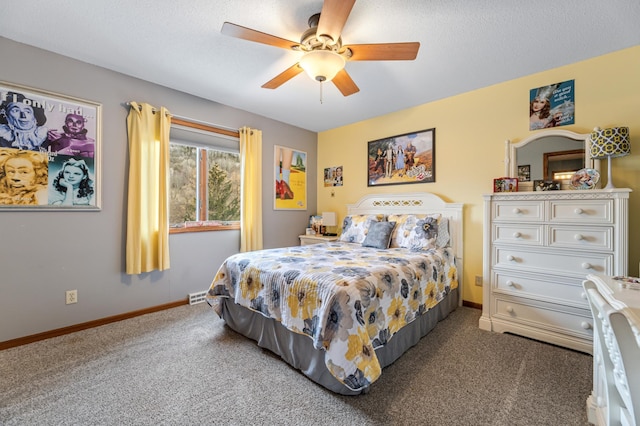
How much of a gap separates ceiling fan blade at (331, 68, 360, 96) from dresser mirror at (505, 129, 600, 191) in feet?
5.85

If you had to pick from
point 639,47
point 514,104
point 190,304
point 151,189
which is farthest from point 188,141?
point 639,47

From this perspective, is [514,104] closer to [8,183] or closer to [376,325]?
[376,325]

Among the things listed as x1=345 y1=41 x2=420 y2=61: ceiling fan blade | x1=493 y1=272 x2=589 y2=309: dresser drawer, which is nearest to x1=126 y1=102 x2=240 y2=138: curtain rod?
x1=345 y1=41 x2=420 y2=61: ceiling fan blade

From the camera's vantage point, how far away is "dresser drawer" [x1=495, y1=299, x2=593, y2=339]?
2078mm

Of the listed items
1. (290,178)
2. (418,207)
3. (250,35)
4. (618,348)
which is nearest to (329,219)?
(290,178)

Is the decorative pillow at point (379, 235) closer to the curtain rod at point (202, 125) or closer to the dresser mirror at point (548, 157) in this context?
the dresser mirror at point (548, 157)

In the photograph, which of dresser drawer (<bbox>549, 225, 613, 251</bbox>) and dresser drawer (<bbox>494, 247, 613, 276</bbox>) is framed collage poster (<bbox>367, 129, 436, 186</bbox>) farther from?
dresser drawer (<bbox>549, 225, 613, 251</bbox>)

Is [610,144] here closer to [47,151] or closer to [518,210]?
[518,210]

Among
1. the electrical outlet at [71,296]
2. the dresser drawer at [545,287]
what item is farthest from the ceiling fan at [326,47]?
the electrical outlet at [71,296]

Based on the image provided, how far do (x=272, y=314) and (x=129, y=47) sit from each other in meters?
2.57

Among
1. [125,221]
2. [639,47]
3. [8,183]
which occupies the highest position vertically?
[639,47]

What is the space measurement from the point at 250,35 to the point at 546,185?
2.86 meters

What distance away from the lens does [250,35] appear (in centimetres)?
175

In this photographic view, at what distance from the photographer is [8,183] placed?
218 centimetres
